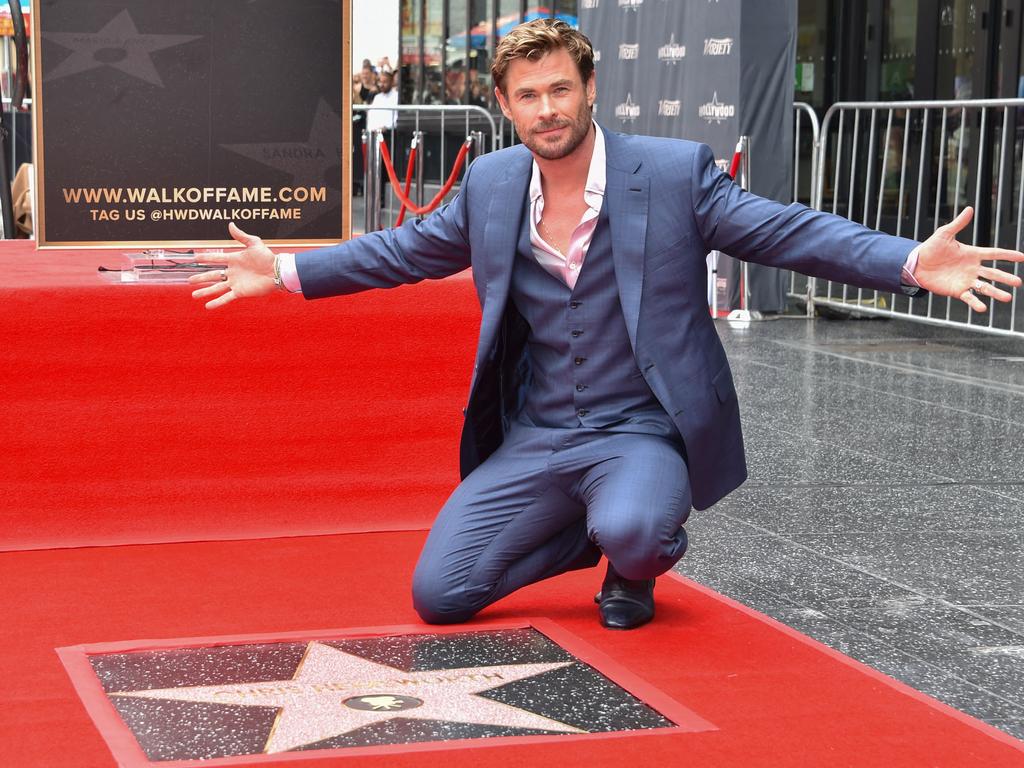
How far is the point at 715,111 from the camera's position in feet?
36.2

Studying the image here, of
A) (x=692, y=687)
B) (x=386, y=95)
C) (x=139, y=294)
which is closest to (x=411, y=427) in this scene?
(x=139, y=294)

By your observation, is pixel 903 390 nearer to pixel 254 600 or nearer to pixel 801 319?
pixel 801 319

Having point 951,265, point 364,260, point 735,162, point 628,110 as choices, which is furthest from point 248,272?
point 628,110

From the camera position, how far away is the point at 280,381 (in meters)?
4.72

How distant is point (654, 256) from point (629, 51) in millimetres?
8867

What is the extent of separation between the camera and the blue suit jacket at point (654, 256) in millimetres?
3820

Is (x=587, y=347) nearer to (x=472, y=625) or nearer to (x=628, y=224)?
(x=628, y=224)

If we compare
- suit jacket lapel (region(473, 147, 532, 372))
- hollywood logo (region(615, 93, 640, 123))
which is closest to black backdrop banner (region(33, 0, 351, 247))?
suit jacket lapel (region(473, 147, 532, 372))

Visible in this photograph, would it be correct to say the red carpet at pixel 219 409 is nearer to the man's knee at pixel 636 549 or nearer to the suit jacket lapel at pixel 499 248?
the suit jacket lapel at pixel 499 248

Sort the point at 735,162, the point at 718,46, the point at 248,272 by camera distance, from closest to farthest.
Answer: the point at 248,272
the point at 735,162
the point at 718,46

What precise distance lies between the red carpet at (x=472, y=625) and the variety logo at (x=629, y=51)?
321 inches

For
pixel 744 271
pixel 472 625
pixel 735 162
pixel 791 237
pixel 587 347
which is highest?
pixel 735 162

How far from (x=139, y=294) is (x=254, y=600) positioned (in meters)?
1.05

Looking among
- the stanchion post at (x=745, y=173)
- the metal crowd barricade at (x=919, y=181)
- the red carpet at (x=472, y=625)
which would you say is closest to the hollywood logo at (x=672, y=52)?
the stanchion post at (x=745, y=173)
